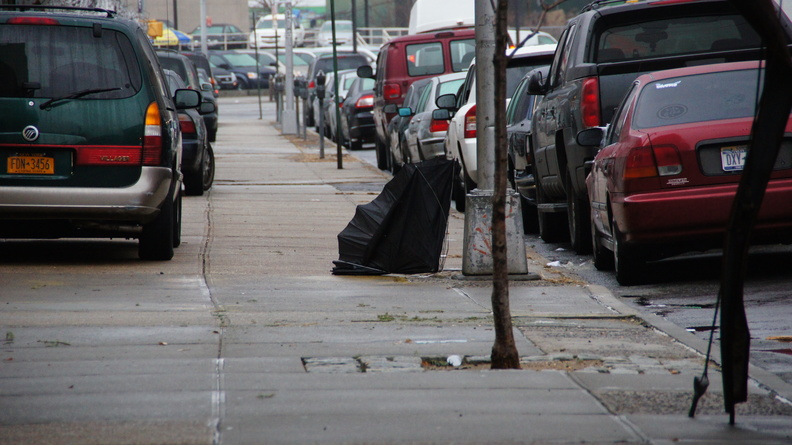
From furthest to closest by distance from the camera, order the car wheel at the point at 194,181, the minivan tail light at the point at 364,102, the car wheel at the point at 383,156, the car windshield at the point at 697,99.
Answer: the minivan tail light at the point at 364,102, the car wheel at the point at 383,156, the car wheel at the point at 194,181, the car windshield at the point at 697,99

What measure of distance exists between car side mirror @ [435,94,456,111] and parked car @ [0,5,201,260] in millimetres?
6566

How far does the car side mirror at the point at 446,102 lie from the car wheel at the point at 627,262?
6.65m

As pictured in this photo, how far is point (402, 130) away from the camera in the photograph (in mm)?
18625

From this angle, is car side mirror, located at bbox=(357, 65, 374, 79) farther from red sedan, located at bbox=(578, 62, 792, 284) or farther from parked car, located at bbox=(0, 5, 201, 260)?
red sedan, located at bbox=(578, 62, 792, 284)

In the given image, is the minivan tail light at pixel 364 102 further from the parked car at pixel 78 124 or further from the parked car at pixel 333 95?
the parked car at pixel 78 124

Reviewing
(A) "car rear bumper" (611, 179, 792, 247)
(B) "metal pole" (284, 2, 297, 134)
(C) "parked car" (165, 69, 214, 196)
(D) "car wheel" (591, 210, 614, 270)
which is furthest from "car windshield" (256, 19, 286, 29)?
(A) "car rear bumper" (611, 179, 792, 247)

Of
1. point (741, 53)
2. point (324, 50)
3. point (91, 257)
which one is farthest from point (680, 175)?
point (324, 50)

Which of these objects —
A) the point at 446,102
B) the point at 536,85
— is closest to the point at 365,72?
the point at 446,102

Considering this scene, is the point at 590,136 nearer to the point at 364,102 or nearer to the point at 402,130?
the point at 402,130

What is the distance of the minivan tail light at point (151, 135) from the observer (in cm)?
924

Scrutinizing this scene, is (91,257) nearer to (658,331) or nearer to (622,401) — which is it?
(658,331)

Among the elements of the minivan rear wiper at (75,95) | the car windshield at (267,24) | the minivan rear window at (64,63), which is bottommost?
the minivan rear wiper at (75,95)

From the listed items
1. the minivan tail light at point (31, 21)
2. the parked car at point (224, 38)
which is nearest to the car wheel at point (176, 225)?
the minivan tail light at point (31, 21)

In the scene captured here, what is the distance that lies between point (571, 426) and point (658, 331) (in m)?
2.42
